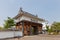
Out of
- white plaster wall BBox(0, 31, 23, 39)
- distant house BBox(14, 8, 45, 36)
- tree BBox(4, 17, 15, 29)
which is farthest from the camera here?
tree BBox(4, 17, 15, 29)

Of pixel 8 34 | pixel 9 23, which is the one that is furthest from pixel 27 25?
pixel 9 23

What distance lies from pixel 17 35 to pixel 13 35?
0.99 m

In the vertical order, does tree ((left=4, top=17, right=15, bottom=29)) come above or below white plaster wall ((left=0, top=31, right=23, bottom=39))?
above

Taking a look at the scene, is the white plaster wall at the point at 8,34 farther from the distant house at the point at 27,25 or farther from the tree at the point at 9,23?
the tree at the point at 9,23

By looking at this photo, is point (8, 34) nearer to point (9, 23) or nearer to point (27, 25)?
point (27, 25)

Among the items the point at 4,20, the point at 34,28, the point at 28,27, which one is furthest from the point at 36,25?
the point at 4,20

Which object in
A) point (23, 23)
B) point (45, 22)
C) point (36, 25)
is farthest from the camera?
point (45, 22)

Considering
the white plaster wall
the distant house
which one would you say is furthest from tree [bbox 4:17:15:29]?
the white plaster wall

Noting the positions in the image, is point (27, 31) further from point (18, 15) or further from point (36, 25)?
point (18, 15)

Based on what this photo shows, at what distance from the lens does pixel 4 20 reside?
1355 inches

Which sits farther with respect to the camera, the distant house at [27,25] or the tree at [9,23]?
the tree at [9,23]

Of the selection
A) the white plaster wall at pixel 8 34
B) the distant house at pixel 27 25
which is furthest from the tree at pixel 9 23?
the white plaster wall at pixel 8 34

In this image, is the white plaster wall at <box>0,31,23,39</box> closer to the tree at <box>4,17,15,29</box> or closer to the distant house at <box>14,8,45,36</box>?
the distant house at <box>14,8,45,36</box>

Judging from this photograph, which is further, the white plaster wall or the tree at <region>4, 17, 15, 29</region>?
the tree at <region>4, 17, 15, 29</region>
